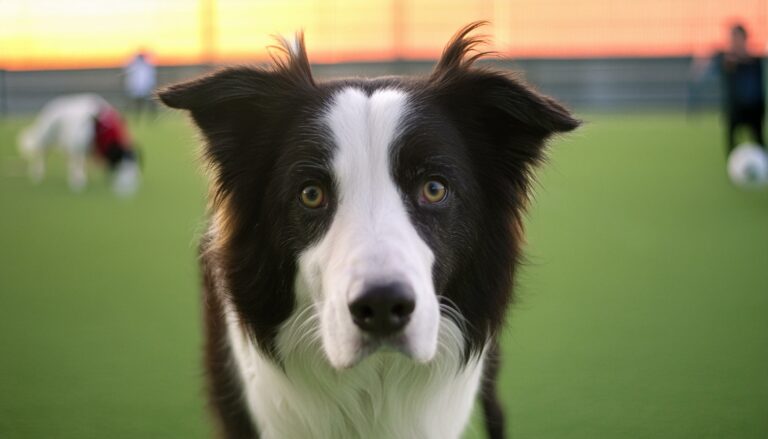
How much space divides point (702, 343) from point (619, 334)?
17.8 inches

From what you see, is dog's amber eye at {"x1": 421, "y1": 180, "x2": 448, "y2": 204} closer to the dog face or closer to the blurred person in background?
the dog face

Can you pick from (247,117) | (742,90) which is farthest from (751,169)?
(247,117)

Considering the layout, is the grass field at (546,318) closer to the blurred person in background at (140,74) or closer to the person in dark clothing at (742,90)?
the person in dark clothing at (742,90)

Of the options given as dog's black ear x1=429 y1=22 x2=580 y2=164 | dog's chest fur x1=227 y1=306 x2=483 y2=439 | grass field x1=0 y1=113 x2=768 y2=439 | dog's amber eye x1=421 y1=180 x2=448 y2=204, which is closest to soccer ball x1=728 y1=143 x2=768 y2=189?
grass field x1=0 y1=113 x2=768 y2=439

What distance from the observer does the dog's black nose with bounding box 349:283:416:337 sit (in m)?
2.16

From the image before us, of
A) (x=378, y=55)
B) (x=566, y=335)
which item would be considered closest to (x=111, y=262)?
(x=566, y=335)

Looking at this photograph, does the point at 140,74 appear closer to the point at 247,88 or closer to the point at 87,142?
the point at 87,142

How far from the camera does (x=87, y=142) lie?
11164 millimetres

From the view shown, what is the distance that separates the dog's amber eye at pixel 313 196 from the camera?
2.57 meters

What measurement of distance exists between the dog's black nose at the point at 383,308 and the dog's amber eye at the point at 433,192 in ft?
1.52

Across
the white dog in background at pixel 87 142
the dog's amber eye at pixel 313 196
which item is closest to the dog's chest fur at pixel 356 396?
the dog's amber eye at pixel 313 196

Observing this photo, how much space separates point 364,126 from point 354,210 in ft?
0.93

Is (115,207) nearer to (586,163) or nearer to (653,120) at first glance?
(586,163)

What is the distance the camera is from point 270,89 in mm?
2838
